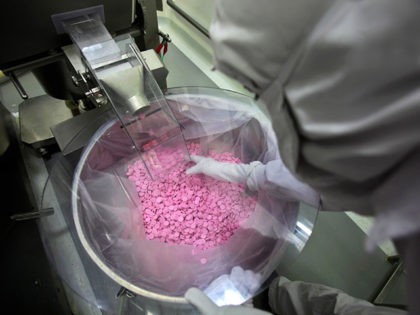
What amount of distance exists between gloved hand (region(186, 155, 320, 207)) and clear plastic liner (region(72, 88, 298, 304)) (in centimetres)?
5

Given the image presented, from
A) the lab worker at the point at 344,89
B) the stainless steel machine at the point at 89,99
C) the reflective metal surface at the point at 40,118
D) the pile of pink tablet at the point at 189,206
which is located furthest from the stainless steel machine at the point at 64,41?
the lab worker at the point at 344,89

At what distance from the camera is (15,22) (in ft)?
→ 1.96

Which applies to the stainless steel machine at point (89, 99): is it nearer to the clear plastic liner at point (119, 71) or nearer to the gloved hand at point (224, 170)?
the clear plastic liner at point (119, 71)

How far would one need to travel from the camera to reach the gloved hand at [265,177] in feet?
2.31

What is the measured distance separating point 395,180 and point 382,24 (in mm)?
139

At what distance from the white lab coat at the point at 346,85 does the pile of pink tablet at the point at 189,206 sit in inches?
24.2

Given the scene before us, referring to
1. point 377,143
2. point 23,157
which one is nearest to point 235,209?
point 377,143

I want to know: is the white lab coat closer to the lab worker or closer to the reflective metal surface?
the lab worker

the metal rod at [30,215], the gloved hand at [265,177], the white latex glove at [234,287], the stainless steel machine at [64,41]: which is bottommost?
the white latex glove at [234,287]

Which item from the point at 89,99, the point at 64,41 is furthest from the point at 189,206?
the point at 64,41

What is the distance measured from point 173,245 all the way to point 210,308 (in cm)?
21

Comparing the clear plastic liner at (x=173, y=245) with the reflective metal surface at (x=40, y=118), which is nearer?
the clear plastic liner at (x=173, y=245)

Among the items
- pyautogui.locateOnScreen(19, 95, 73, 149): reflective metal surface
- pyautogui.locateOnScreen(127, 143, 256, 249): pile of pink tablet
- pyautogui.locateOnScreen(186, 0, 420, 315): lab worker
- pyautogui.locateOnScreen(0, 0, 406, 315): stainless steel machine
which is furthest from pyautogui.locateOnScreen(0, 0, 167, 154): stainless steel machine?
pyautogui.locateOnScreen(186, 0, 420, 315): lab worker

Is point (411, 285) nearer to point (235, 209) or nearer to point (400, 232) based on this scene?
point (400, 232)
